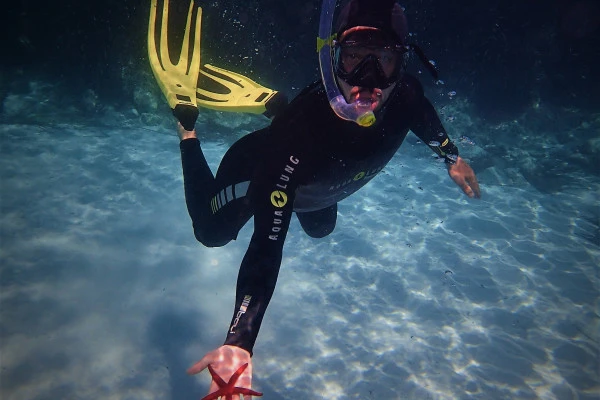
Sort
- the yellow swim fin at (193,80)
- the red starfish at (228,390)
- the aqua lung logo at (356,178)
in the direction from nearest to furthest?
1. the red starfish at (228,390)
2. the aqua lung logo at (356,178)
3. the yellow swim fin at (193,80)

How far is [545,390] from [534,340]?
0.96 meters

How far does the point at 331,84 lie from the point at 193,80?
356 cm

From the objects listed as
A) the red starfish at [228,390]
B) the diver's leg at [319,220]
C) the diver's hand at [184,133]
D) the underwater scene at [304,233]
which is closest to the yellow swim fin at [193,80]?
the underwater scene at [304,233]

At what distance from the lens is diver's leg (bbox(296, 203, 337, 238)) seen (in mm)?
4645

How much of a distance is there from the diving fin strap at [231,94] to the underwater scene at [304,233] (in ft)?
0.50

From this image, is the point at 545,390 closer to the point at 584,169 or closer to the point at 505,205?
the point at 505,205

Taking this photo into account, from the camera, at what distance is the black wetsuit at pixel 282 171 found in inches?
86.0

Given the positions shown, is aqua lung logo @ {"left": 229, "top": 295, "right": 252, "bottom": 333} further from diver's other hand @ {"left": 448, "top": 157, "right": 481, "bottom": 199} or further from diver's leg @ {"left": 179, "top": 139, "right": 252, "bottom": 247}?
diver's other hand @ {"left": 448, "top": 157, "right": 481, "bottom": 199}

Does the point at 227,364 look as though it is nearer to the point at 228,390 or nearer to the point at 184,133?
the point at 228,390

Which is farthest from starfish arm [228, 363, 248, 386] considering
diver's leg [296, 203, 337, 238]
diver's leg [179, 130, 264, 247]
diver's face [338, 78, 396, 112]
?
diver's leg [296, 203, 337, 238]

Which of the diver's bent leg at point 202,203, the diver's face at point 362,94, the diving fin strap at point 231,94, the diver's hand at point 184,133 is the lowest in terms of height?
the diver's bent leg at point 202,203

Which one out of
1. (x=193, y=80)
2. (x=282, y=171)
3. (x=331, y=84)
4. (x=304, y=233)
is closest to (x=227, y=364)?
(x=282, y=171)

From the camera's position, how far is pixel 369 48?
8.02 ft

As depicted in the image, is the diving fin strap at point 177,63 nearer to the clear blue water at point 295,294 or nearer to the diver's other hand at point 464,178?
the clear blue water at point 295,294
